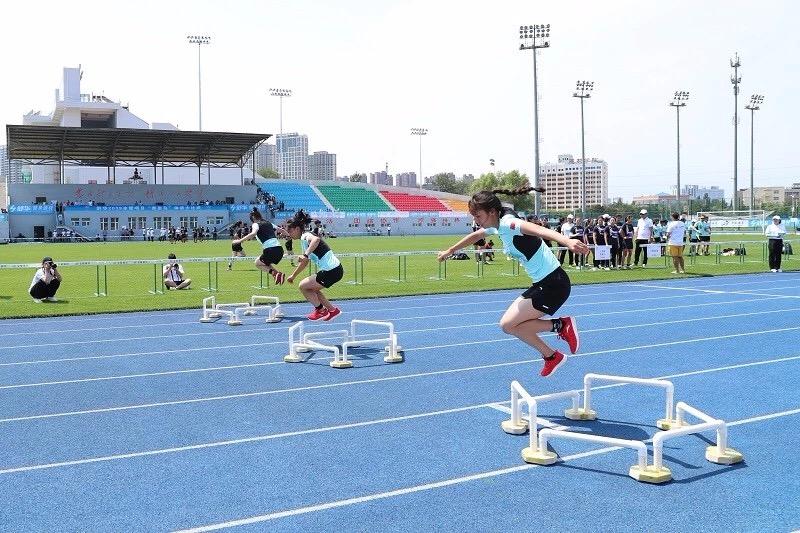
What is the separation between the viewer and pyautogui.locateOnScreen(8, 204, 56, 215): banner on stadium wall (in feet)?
182

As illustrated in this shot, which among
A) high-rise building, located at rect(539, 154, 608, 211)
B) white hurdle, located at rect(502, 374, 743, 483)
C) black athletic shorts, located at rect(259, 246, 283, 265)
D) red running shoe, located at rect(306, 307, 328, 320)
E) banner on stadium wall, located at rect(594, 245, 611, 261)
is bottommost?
white hurdle, located at rect(502, 374, 743, 483)

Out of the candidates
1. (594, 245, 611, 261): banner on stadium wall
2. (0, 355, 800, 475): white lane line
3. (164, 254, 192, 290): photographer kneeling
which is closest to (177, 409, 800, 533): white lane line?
(0, 355, 800, 475): white lane line

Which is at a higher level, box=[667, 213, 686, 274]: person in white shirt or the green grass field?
box=[667, 213, 686, 274]: person in white shirt

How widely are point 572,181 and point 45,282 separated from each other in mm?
177113

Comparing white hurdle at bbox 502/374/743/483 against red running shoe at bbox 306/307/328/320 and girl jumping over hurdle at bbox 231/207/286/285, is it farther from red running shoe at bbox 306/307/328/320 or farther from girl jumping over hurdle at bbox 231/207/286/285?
girl jumping over hurdle at bbox 231/207/286/285

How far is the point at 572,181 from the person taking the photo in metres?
185

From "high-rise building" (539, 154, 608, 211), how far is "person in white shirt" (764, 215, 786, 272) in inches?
6396

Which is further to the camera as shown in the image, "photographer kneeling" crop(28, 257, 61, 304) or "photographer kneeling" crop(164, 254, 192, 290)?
"photographer kneeling" crop(164, 254, 192, 290)

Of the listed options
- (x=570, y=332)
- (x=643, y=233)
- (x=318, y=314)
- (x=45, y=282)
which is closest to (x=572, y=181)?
(x=643, y=233)

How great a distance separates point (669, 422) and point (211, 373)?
16.2 ft

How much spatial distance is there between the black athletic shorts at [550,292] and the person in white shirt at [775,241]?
1822 centimetres

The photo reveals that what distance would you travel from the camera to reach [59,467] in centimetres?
516

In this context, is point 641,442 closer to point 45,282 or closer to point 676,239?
point 45,282

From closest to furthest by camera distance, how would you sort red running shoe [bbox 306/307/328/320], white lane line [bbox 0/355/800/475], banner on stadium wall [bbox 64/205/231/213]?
1. white lane line [bbox 0/355/800/475]
2. red running shoe [bbox 306/307/328/320]
3. banner on stadium wall [bbox 64/205/231/213]
